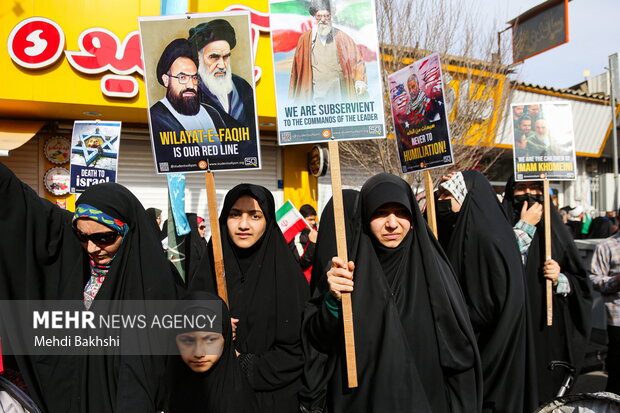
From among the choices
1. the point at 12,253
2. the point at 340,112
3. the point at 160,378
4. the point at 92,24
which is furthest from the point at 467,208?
the point at 92,24

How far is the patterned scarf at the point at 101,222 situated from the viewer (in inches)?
89.2

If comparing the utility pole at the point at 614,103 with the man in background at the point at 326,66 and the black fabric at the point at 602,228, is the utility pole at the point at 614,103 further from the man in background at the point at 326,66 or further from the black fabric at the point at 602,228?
the man in background at the point at 326,66

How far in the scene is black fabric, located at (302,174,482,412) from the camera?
2107mm

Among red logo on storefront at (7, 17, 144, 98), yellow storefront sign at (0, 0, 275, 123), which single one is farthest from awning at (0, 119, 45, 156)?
red logo on storefront at (7, 17, 144, 98)

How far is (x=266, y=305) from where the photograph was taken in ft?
8.38

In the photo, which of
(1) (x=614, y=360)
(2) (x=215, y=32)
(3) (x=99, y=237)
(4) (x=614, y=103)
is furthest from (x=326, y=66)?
(4) (x=614, y=103)

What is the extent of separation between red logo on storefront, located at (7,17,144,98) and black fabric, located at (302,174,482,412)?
699 centimetres

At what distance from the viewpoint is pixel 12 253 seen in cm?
223

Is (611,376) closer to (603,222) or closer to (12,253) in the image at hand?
(12,253)

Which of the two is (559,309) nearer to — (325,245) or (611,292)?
(611,292)

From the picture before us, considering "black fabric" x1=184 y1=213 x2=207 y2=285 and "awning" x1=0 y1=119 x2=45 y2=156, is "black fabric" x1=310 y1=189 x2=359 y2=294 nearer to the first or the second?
"black fabric" x1=184 y1=213 x2=207 y2=285

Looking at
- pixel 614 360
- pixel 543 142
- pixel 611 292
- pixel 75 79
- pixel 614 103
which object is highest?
pixel 75 79

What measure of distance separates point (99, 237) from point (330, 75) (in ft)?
4.35

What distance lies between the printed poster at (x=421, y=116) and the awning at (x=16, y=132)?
6.73m
